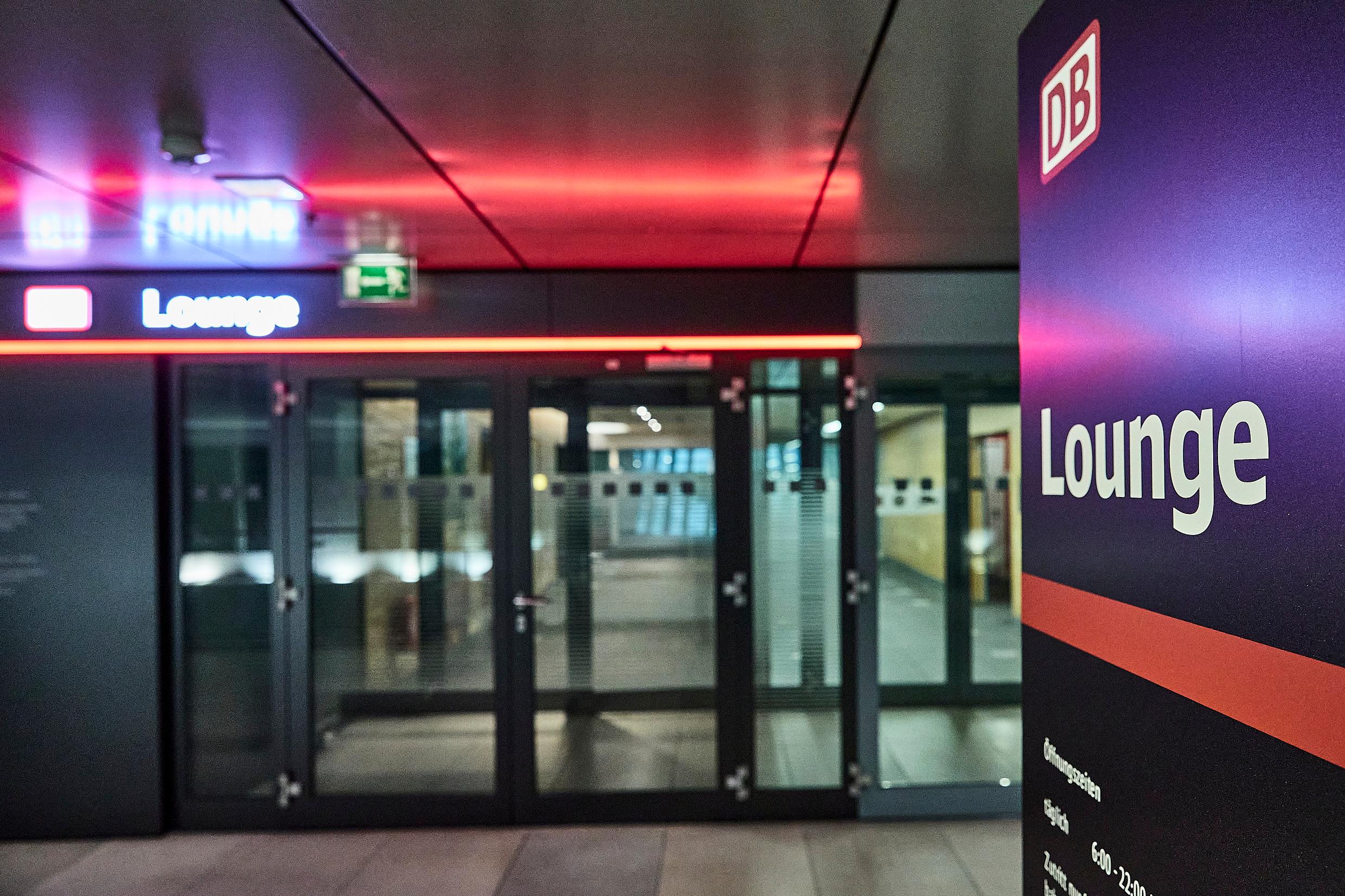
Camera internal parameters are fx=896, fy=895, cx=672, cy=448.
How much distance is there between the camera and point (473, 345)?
4.64m

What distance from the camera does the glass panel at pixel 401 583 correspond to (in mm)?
4695

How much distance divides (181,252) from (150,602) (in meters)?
1.78

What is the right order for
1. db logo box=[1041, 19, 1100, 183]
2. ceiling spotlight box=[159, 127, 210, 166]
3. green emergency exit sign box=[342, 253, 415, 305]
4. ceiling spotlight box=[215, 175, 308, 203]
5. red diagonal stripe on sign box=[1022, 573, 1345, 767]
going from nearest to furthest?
1. red diagonal stripe on sign box=[1022, 573, 1345, 767]
2. db logo box=[1041, 19, 1100, 183]
3. ceiling spotlight box=[159, 127, 210, 166]
4. ceiling spotlight box=[215, 175, 308, 203]
5. green emergency exit sign box=[342, 253, 415, 305]

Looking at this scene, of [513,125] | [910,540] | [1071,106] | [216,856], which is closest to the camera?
[1071,106]

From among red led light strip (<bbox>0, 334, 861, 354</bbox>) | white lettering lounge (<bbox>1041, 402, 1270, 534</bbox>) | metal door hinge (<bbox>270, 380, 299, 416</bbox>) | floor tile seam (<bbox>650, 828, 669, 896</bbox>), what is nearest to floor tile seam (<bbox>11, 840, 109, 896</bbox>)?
metal door hinge (<bbox>270, 380, 299, 416</bbox>)

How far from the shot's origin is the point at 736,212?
364 centimetres

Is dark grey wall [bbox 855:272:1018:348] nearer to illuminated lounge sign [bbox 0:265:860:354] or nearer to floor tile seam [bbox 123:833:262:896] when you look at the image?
illuminated lounge sign [bbox 0:265:860:354]

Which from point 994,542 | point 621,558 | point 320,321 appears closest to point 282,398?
point 320,321

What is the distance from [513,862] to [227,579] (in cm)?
208

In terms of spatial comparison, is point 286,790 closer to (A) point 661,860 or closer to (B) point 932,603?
(A) point 661,860

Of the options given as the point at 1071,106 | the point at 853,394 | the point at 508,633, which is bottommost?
the point at 508,633

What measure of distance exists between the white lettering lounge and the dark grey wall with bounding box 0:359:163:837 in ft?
15.2

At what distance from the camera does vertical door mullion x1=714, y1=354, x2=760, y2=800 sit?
4.64m

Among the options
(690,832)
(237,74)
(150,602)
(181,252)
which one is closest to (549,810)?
(690,832)
